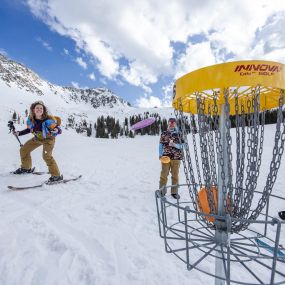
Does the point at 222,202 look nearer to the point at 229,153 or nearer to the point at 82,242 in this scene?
the point at 229,153

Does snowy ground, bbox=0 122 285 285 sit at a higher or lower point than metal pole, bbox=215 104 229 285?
lower

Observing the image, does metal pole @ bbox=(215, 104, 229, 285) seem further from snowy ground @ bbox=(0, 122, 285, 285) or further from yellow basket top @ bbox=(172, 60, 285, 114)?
snowy ground @ bbox=(0, 122, 285, 285)

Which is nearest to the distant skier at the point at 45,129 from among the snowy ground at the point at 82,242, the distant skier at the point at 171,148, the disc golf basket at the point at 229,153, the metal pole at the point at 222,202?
the snowy ground at the point at 82,242

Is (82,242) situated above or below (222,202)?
below

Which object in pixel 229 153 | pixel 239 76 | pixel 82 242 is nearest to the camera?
pixel 239 76

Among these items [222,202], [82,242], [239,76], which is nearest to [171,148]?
[82,242]

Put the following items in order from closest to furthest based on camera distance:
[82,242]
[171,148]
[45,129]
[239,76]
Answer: [239,76] < [82,242] < [171,148] < [45,129]

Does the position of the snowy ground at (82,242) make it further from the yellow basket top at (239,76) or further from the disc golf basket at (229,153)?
the yellow basket top at (239,76)

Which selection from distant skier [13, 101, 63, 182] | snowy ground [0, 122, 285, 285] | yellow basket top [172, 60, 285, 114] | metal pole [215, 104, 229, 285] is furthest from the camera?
distant skier [13, 101, 63, 182]

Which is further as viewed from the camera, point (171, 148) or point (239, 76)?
point (171, 148)

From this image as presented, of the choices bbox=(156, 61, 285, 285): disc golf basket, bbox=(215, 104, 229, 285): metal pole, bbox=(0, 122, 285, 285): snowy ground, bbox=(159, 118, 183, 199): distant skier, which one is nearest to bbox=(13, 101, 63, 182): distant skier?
bbox=(0, 122, 285, 285): snowy ground

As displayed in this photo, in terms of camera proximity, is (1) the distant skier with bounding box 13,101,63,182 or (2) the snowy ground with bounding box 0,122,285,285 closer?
(2) the snowy ground with bounding box 0,122,285,285

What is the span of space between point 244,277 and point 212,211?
170cm

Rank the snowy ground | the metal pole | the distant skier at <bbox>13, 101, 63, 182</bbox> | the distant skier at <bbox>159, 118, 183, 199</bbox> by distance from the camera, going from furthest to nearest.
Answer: the distant skier at <bbox>13, 101, 63, 182</bbox>, the distant skier at <bbox>159, 118, 183, 199</bbox>, the snowy ground, the metal pole
